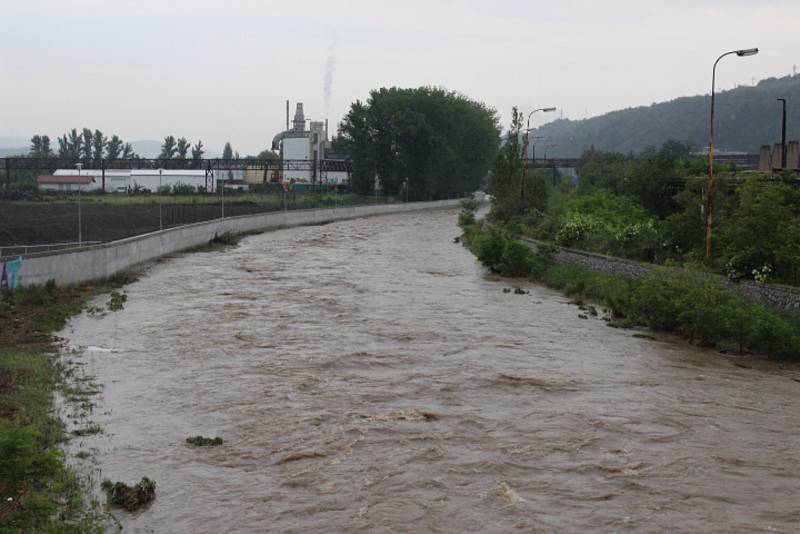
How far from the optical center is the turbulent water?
43.8 ft

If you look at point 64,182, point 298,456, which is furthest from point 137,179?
point 298,456

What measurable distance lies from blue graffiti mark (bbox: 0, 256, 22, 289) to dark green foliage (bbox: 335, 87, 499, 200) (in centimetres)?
9160

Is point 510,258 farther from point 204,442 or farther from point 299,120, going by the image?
point 299,120

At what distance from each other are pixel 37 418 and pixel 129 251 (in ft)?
89.6

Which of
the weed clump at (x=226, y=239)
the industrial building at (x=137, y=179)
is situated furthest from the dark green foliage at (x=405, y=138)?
the weed clump at (x=226, y=239)

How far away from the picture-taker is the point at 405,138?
4803 inches

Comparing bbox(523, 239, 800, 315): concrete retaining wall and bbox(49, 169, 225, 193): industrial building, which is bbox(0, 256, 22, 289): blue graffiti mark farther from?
bbox(49, 169, 225, 193): industrial building

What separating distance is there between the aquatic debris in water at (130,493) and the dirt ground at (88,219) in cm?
3757

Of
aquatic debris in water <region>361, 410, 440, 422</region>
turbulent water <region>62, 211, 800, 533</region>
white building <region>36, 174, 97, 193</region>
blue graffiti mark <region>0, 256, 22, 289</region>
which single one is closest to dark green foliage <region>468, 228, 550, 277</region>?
turbulent water <region>62, 211, 800, 533</region>

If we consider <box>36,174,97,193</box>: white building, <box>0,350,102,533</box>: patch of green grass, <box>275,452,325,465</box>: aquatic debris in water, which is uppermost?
<box>36,174,97,193</box>: white building

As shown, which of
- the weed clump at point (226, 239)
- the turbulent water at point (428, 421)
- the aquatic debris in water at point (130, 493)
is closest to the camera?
the aquatic debris in water at point (130, 493)

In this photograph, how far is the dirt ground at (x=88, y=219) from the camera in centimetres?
5297

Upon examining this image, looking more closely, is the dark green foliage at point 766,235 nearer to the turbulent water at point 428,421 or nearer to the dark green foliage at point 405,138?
the turbulent water at point 428,421

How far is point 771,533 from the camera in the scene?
41.7 ft
